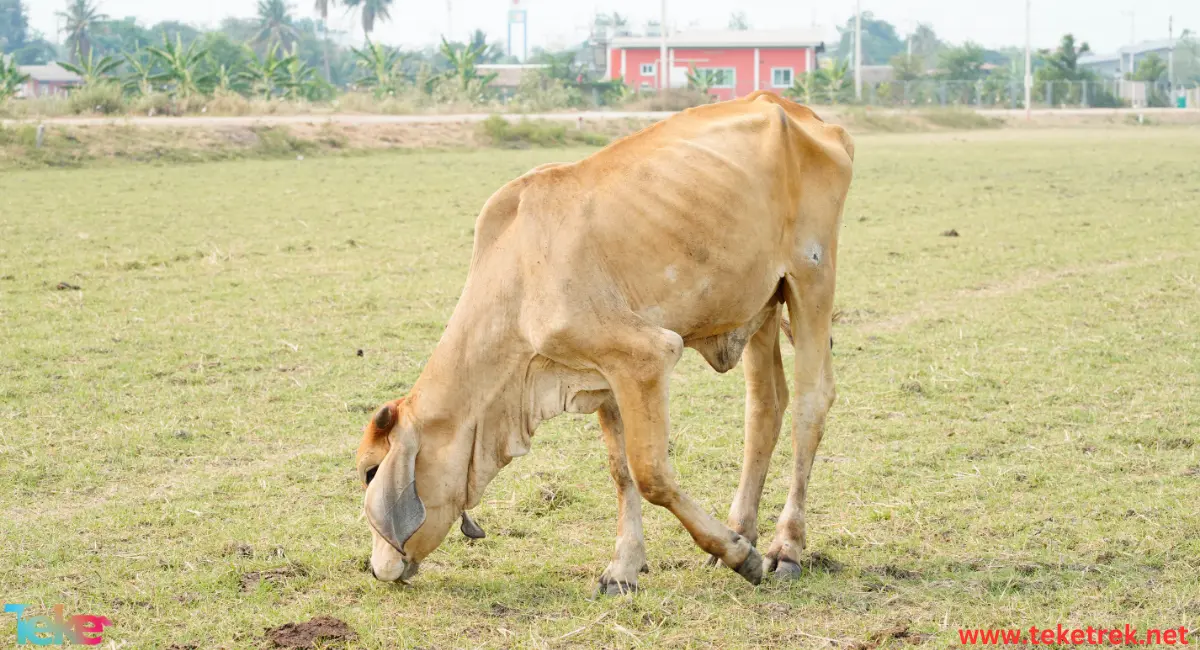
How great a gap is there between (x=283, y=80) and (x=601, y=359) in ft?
151

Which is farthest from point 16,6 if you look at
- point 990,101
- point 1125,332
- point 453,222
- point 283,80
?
point 1125,332

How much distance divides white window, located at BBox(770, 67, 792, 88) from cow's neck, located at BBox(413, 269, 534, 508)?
69.4m

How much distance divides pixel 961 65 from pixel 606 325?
76303 mm

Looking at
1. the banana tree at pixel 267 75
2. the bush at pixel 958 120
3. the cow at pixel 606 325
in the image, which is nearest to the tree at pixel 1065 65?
the bush at pixel 958 120

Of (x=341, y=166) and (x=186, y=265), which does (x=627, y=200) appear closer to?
(x=186, y=265)

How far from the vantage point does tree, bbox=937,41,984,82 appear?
7594 centimetres

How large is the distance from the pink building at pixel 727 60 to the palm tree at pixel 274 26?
3748 cm

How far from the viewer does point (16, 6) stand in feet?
369

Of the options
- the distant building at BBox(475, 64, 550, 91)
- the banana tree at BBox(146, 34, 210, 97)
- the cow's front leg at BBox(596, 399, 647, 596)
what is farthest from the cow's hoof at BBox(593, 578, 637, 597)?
the distant building at BBox(475, 64, 550, 91)

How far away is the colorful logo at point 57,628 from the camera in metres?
4.44

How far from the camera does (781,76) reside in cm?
7319

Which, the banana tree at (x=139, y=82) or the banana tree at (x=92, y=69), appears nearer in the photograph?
the banana tree at (x=92, y=69)

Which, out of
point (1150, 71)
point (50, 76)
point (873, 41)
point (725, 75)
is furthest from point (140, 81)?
point (873, 41)

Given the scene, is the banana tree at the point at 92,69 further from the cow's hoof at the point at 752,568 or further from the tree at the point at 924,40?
the tree at the point at 924,40
